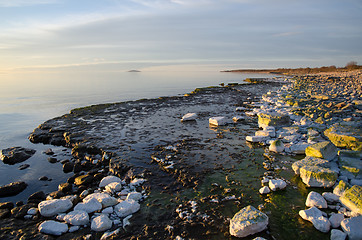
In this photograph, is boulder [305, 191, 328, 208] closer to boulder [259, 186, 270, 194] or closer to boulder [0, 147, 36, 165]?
boulder [259, 186, 270, 194]

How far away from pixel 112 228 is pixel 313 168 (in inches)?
234

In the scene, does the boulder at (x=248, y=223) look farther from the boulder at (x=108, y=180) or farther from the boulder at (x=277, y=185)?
the boulder at (x=108, y=180)

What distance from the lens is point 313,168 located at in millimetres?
6496

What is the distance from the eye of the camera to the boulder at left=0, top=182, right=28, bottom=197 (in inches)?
271

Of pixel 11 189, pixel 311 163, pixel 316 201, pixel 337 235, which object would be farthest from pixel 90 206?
pixel 311 163

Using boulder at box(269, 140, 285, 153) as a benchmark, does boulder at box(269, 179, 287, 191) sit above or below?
below

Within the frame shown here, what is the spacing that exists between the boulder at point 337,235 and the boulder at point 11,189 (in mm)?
8921

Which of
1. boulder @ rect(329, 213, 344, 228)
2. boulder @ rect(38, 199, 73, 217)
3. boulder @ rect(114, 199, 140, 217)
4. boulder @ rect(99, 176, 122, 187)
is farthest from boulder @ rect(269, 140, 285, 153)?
boulder @ rect(38, 199, 73, 217)

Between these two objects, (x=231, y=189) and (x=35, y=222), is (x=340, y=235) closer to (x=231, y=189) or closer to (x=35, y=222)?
(x=231, y=189)

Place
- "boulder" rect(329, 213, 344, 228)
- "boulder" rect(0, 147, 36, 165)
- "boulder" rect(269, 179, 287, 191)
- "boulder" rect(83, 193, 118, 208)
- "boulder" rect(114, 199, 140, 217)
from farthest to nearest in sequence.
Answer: "boulder" rect(0, 147, 36, 165) → "boulder" rect(269, 179, 287, 191) → "boulder" rect(83, 193, 118, 208) → "boulder" rect(114, 199, 140, 217) → "boulder" rect(329, 213, 344, 228)

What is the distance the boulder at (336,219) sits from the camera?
4621mm

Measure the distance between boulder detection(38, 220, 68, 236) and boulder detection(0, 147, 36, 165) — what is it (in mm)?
6074

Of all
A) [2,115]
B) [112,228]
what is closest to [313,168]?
[112,228]

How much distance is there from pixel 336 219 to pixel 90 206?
5.80m
